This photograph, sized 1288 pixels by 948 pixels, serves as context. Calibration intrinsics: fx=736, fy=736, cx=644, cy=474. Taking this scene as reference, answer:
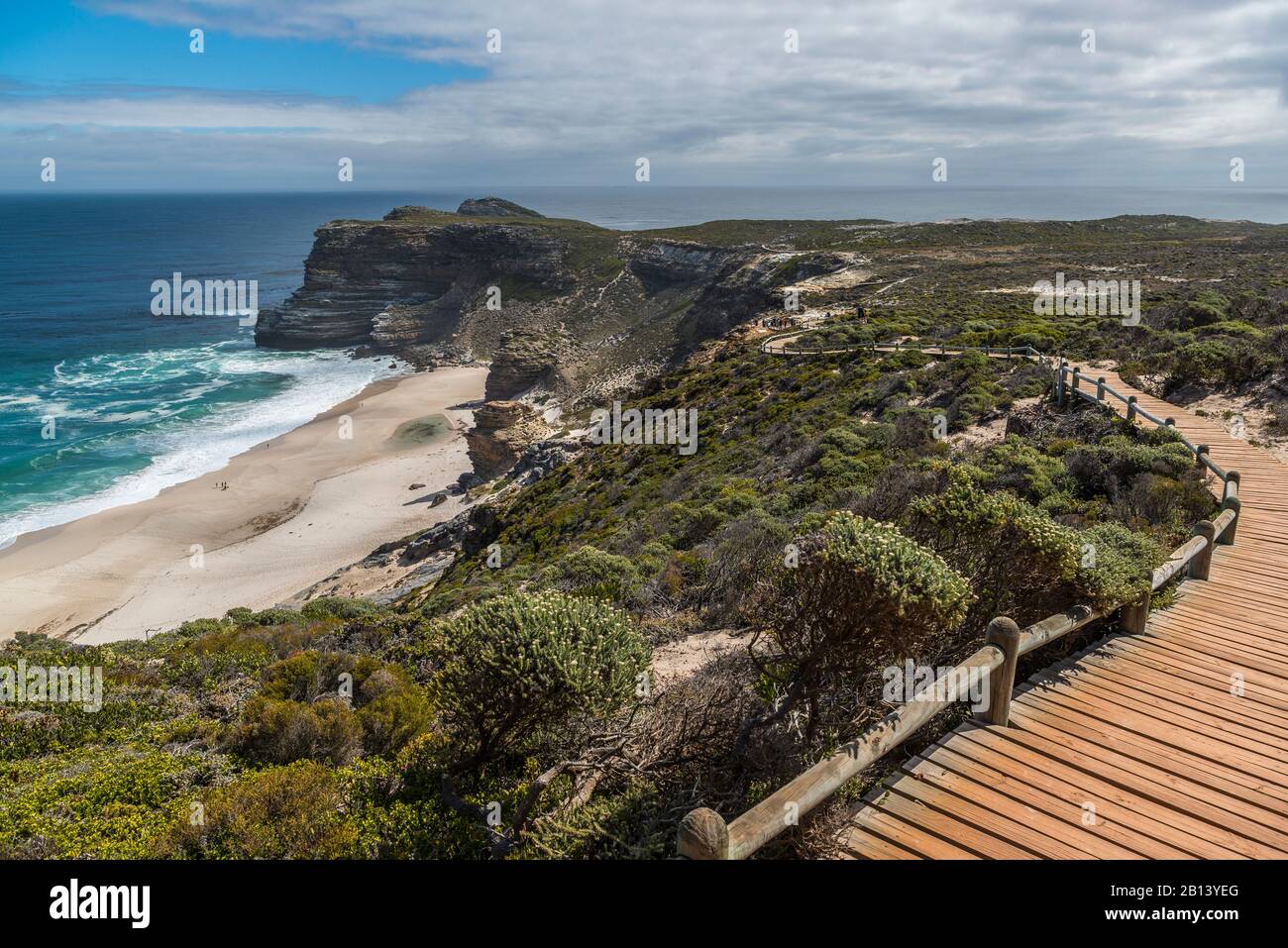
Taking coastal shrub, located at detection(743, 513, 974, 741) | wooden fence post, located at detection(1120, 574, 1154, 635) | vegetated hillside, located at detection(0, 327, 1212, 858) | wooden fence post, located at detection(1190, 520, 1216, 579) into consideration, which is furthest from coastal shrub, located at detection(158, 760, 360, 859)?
wooden fence post, located at detection(1190, 520, 1216, 579)

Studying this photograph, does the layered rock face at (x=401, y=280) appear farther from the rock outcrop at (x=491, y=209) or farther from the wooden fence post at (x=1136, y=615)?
the wooden fence post at (x=1136, y=615)

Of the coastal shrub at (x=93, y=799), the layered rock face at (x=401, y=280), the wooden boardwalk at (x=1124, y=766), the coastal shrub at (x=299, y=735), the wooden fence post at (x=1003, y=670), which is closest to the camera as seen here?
the wooden boardwalk at (x=1124, y=766)

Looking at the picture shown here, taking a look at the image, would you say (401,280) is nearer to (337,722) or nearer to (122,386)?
(122,386)

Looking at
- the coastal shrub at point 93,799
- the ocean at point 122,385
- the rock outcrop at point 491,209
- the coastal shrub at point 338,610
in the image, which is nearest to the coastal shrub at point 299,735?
the coastal shrub at point 93,799

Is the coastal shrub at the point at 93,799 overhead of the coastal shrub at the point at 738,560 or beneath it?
beneath

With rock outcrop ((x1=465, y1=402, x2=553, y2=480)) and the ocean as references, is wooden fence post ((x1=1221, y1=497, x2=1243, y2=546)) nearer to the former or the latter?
rock outcrop ((x1=465, y1=402, x2=553, y2=480))

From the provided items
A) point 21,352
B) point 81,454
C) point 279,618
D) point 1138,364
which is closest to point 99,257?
point 21,352
